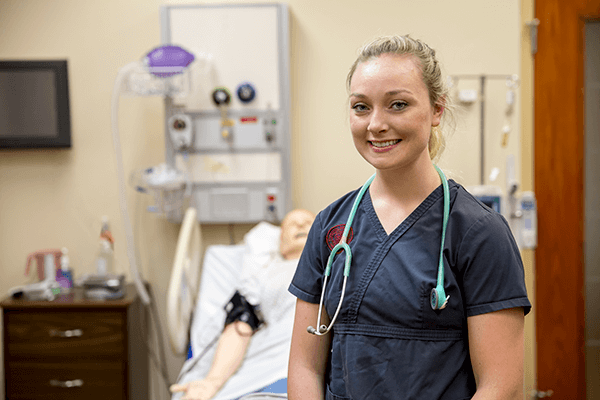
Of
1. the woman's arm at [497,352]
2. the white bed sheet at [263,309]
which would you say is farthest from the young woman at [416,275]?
the white bed sheet at [263,309]

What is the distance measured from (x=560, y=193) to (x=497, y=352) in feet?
7.00

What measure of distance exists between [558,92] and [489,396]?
2.24 metres

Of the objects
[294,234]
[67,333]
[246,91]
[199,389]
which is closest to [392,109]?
[199,389]

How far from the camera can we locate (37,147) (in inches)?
107

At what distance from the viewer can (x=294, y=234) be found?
2.41m

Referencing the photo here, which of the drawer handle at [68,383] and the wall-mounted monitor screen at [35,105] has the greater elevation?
the wall-mounted monitor screen at [35,105]

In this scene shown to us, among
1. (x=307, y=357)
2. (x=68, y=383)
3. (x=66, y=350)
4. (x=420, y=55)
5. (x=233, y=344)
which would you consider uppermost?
(x=420, y=55)

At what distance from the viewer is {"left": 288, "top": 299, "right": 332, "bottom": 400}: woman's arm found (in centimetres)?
95

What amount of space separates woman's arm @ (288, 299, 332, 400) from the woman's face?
30cm

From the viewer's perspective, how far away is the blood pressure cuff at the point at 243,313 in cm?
220

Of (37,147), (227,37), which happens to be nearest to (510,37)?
(227,37)

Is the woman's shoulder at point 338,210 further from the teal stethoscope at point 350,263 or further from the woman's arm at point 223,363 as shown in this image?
the woman's arm at point 223,363

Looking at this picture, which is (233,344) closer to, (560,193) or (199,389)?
(199,389)

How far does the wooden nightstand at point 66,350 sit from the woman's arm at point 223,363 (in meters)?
0.59
